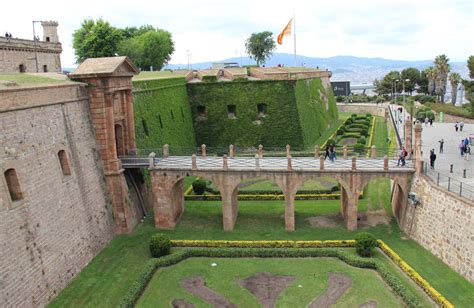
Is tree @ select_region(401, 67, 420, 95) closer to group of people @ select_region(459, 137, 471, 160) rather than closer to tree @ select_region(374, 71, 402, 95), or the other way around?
tree @ select_region(374, 71, 402, 95)

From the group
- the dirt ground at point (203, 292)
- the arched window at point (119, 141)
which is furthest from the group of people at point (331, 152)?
the arched window at point (119, 141)

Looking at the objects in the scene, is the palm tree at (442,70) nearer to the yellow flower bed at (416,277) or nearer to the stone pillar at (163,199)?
the yellow flower bed at (416,277)

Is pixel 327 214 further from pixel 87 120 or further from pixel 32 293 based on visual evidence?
pixel 32 293

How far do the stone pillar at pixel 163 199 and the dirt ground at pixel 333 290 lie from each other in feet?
38.9

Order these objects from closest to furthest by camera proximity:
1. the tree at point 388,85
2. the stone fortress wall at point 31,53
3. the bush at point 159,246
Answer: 1. the bush at point 159,246
2. the stone fortress wall at point 31,53
3. the tree at point 388,85

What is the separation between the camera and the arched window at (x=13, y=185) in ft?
71.1

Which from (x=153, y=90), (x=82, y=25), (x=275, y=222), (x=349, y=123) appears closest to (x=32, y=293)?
(x=275, y=222)

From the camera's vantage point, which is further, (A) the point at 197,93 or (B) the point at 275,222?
(A) the point at 197,93

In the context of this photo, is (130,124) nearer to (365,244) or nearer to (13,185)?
(13,185)

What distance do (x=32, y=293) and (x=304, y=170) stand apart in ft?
55.1

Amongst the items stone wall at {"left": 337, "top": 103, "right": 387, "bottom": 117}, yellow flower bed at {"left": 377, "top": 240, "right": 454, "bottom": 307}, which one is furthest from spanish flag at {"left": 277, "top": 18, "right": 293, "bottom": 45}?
yellow flower bed at {"left": 377, "top": 240, "right": 454, "bottom": 307}

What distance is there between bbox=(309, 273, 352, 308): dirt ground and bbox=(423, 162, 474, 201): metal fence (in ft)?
24.1

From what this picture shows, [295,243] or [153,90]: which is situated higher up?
[153,90]

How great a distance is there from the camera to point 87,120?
29.2m
